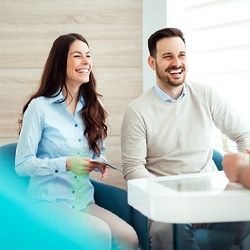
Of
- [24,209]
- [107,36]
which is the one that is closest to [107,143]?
[107,36]

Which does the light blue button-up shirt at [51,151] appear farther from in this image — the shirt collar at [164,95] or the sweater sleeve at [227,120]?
the sweater sleeve at [227,120]

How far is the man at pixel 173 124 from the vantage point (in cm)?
303

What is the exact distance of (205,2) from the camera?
418 cm

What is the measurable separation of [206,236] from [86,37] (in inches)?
113

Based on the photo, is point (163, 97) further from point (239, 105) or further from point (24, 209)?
point (24, 209)

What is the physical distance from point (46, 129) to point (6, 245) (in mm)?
1104

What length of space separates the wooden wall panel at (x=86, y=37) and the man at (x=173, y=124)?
990 mm

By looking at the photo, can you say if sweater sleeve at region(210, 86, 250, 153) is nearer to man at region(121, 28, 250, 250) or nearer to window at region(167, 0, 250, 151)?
man at region(121, 28, 250, 250)

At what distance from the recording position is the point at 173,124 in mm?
3068

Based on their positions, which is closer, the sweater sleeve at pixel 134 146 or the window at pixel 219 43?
the sweater sleeve at pixel 134 146

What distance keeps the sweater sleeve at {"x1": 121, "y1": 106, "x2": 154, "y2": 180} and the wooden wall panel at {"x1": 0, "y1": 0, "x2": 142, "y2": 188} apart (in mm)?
1179

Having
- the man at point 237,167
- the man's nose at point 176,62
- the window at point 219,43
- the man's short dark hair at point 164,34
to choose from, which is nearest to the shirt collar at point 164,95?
the man's nose at point 176,62

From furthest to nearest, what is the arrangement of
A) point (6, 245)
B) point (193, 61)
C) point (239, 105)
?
point (193, 61) < point (239, 105) < point (6, 245)

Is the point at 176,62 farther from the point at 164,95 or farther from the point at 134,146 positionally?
the point at 134,146
